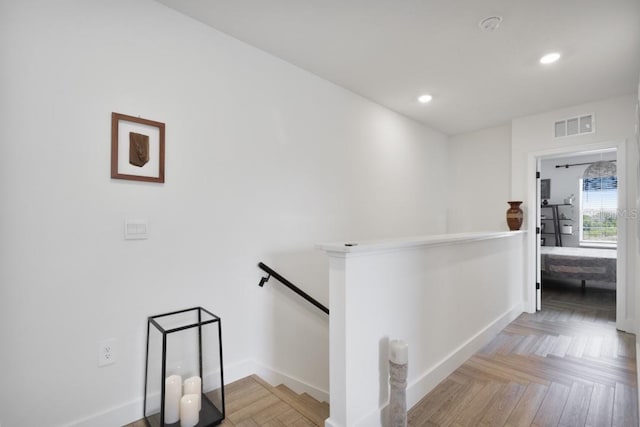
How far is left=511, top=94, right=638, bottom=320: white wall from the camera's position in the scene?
318cm

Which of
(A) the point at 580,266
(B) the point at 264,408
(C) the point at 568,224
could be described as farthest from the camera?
(C) the point at 568,224

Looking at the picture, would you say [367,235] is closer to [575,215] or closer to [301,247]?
[301,247]

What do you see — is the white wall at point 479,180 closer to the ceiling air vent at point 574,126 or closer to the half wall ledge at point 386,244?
the ceiling air vent at point 574,126

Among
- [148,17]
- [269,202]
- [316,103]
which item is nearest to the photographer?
[148,17]

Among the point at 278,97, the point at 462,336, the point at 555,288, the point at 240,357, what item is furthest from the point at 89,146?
the point at 555,288

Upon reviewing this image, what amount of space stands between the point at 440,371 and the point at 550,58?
2.57 meters

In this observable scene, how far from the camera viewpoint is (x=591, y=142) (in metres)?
3.45

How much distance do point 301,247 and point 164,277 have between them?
3.64 ft

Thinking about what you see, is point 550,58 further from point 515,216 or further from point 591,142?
point 515,216

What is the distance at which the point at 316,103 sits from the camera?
9.33 feet

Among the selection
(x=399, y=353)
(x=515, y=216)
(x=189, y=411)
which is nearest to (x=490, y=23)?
(x=399, y=353)

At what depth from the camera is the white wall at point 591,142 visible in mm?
3184

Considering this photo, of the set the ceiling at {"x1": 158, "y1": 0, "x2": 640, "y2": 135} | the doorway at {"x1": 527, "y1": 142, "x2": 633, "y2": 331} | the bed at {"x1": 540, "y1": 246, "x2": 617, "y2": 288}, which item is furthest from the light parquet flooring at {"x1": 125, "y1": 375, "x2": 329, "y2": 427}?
the bed at {"x1": 540, "y1": 246, "x2": 617, "y2": 288}

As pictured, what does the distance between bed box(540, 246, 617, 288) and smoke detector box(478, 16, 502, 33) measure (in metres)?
3.89
